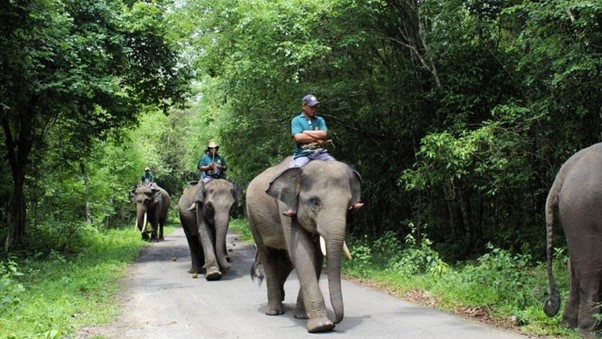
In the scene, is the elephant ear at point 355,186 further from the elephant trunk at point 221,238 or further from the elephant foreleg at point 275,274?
the elephant trunk at point 221,238

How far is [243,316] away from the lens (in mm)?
8422

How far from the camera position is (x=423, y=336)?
6773mm

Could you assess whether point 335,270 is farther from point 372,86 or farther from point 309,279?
point 372,86

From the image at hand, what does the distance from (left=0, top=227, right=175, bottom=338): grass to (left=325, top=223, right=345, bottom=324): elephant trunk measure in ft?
9.65

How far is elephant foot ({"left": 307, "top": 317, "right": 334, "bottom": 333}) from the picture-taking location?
698cm

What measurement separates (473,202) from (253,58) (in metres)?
6.52

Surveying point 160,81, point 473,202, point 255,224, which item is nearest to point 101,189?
point 160,81

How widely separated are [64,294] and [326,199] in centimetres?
546

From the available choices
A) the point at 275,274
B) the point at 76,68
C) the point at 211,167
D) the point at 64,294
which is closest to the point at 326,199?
the point at 275,274

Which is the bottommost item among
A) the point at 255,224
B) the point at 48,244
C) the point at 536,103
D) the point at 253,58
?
the point at 48,244

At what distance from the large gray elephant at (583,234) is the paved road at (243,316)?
0.71 m

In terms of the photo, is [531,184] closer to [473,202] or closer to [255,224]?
[473,202]

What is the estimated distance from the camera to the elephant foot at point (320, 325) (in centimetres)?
698

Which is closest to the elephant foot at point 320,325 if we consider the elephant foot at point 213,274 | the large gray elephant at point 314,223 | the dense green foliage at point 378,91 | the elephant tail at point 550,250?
the large gray elephant at point 314,223
